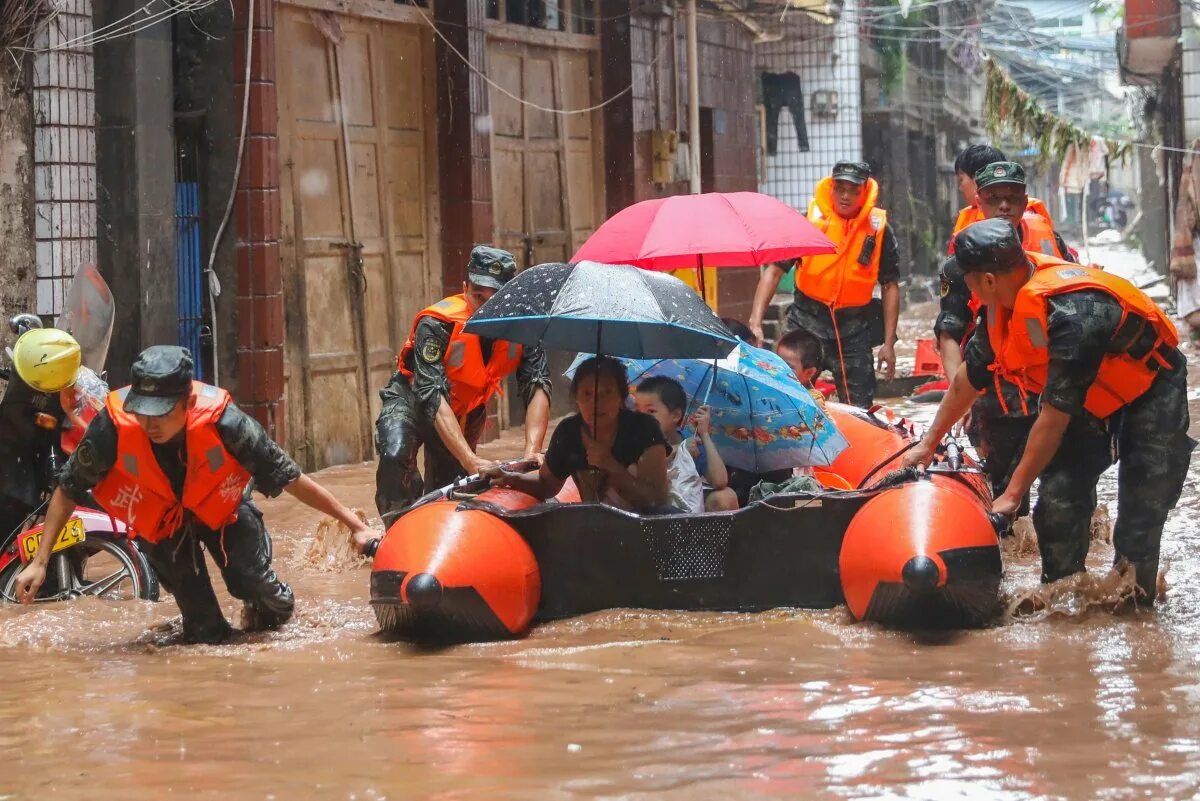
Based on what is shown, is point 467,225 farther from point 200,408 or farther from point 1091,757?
point 1091,757

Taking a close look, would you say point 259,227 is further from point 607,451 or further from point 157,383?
point 157,383

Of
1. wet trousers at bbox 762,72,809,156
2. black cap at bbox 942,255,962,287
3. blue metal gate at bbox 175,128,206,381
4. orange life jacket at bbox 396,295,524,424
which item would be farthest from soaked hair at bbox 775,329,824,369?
wet trousers at bbox 762,72,809,156

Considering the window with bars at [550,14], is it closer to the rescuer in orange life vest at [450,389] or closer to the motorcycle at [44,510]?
the rescuer in orange life vest at [450,389]

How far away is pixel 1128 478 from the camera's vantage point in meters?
6.12

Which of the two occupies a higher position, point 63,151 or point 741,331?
point 63,151

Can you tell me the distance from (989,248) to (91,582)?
385 centimetres

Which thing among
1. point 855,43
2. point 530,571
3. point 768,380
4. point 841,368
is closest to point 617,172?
point 841,368

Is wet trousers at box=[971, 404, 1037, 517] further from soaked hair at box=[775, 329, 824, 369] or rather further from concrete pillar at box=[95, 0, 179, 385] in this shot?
concrete pillar at box=[95, 0, 179, 385]

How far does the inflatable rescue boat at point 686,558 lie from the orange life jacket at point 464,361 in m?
1.16

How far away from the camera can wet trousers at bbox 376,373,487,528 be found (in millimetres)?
7703

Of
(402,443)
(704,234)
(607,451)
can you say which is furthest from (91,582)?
(704,234)

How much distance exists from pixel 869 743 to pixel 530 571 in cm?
201

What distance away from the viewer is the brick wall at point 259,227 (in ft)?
33.9

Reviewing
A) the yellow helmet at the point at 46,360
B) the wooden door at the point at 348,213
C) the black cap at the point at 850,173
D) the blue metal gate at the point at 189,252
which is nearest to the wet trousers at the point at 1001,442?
the black cap at the point at 850,173
